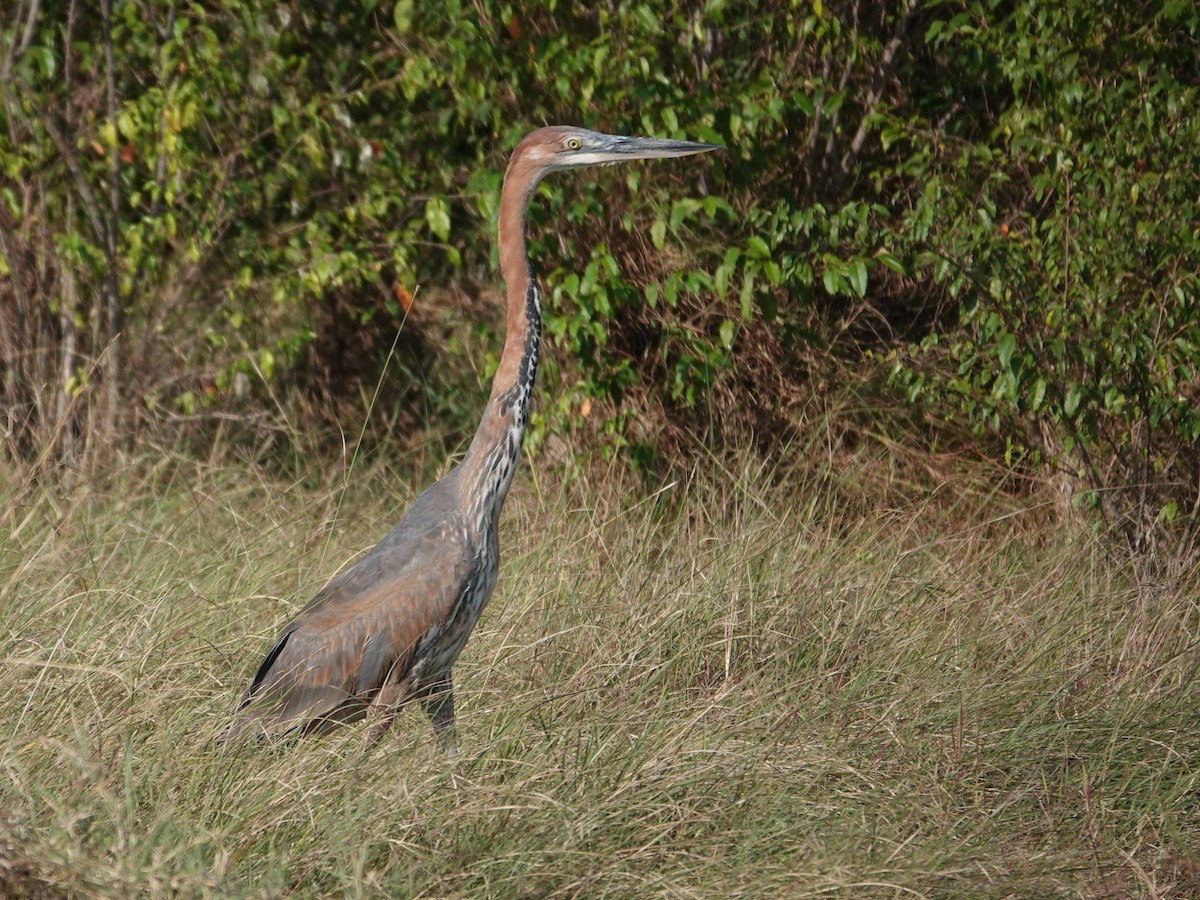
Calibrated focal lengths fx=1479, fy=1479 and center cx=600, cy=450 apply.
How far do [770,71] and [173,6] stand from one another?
2702 millimetres

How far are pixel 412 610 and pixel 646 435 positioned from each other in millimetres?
2634

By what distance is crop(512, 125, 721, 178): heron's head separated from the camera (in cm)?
463

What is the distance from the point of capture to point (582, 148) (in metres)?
4.67

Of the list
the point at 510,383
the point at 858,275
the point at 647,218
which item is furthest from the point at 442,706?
the point at 647,218

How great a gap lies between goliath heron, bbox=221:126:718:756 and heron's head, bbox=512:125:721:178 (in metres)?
0.51

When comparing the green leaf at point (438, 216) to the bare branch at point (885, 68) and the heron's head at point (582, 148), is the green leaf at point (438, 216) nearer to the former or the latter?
the heron's head at point (582, 148)

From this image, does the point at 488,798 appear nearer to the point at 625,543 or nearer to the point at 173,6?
the point at 625,543

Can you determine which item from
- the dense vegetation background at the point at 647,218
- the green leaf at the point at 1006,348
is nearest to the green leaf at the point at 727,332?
the dense vegetation background at the point at 647,218

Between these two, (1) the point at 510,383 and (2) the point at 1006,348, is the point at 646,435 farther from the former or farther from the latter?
(1) the point at 510,383

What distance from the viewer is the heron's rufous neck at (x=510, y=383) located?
4.29 meters

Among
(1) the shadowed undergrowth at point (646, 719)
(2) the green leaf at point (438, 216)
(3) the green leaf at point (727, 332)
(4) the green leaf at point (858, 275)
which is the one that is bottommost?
(1) the shadowed undergrowth at point (646, 719)

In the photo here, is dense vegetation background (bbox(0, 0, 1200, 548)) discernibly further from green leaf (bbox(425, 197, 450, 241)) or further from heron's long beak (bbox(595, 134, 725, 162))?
heron's long beak (bbox(595, 134, 725, 162))

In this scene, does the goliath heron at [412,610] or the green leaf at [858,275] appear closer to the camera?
the goliath heron at [412,610]

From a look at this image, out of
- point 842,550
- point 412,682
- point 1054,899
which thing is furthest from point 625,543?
point 1054,899
